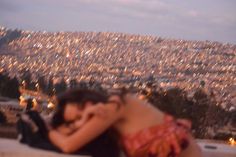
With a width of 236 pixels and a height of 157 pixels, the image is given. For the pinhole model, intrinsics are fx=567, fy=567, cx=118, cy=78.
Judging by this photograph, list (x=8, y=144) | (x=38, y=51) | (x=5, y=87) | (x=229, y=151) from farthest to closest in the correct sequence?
(x=38, y=51) < (x=5, y=87) < (x=229, y=151) < (x=8, y=144)

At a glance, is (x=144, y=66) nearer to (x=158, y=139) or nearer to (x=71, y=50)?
(x=71, y=50)

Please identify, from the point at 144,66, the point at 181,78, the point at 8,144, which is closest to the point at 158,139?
the point at 8,144

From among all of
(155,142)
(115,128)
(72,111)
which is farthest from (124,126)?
(72,111)

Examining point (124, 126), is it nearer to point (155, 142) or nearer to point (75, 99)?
point (155, 142)

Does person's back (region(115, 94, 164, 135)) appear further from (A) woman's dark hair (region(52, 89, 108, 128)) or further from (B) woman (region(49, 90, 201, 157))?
(A) woman's dark hair (region(52, 89, 108, 128))

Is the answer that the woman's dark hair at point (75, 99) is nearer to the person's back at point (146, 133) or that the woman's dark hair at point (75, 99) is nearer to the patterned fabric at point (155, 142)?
the person's back at point (146, 133)
